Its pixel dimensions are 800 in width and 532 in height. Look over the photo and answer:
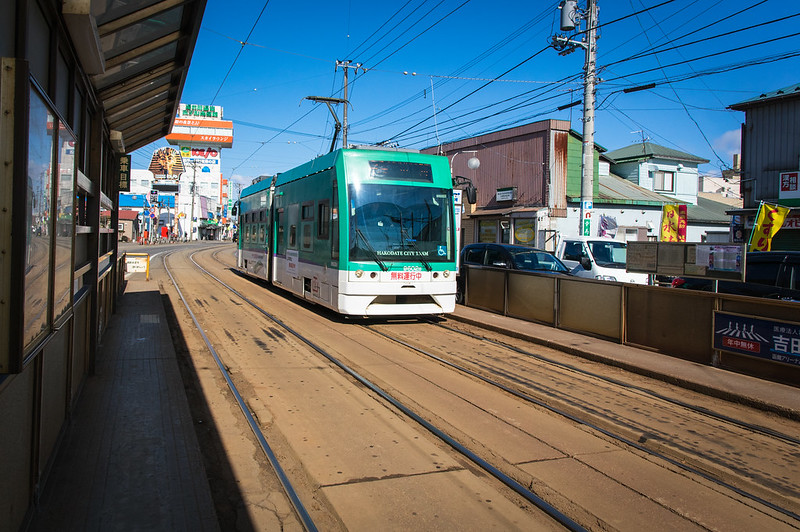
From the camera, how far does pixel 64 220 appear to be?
386 cm

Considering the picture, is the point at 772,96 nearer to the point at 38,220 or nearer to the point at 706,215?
the point at 706,215

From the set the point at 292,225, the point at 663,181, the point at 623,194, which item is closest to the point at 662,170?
the point at 663,181

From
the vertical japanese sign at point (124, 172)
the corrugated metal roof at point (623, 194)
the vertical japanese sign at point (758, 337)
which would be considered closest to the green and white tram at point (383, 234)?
the vertical japanese sign at point (124, 172)

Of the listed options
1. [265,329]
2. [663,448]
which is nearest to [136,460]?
[663,448]

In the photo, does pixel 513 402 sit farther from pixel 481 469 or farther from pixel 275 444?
pixel 275 444

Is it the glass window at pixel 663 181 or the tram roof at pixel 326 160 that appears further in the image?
the glass window at pixel 663 181

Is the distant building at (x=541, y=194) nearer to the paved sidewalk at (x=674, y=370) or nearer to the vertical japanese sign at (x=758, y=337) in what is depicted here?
the paved sidewalk at (x=674, y=370)

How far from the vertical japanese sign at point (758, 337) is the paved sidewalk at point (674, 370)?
35cm

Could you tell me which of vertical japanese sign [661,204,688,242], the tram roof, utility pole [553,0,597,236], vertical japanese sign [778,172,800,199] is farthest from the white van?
vertical japanese sign [778,172,800,199]

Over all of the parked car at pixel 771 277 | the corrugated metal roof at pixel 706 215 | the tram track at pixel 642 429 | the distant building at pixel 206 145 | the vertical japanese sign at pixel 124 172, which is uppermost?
the distant building at pixel 206 145

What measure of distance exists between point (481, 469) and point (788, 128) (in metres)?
22.5

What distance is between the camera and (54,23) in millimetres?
4004

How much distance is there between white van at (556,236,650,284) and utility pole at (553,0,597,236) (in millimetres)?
667

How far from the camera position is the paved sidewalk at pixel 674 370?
270 inches
